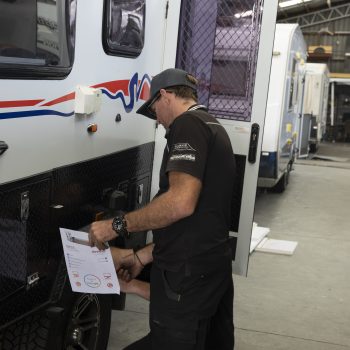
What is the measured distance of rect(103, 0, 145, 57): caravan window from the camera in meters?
3.06

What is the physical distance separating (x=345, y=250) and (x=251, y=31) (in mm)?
3201

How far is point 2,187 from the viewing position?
88.4 inches

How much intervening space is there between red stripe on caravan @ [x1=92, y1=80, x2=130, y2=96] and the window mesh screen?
638 millimetres

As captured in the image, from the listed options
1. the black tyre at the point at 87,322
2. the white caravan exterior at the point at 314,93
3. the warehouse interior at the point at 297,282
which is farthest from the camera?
the white caravan exterior at the point at 314,93

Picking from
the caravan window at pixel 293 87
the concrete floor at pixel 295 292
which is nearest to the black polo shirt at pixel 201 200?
the concrete floor at pixel 295 292

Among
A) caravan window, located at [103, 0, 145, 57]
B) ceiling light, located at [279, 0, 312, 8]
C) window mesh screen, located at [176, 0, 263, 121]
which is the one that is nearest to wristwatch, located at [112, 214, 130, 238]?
caravan window, located at [103, 0, 145, 57]

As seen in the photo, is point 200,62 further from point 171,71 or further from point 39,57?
point 39,57

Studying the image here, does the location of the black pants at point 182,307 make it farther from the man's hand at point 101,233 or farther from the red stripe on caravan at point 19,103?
the red stripe on caravan at point 19,103

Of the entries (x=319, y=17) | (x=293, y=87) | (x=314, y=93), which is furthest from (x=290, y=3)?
(x=293, y=87)

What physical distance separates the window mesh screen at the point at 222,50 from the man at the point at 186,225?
1.37 m

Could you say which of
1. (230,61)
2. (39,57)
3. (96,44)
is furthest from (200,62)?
(39,57)

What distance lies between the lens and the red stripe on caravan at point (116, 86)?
3.12m

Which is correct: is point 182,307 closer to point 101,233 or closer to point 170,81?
point 101,233

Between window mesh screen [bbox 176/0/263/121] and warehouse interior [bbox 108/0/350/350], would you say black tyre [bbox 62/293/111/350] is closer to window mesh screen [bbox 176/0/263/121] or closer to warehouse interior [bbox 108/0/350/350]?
warehouse interior [bbox 108/0/350/350]
